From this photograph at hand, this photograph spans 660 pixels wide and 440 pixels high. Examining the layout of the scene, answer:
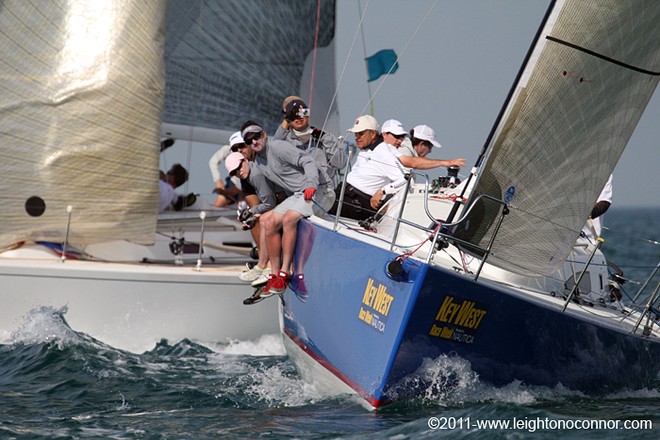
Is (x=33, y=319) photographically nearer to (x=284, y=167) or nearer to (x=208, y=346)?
(x=208, y=346)

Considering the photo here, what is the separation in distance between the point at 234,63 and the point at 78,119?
2680 millimetres

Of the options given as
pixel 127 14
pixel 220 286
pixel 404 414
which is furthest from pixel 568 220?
pixel 127 14

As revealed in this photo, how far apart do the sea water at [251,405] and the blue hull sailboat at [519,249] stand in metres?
0.11

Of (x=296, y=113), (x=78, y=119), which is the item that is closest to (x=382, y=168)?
(x=296, y=113)

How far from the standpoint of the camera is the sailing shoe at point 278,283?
719cm

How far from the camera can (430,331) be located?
5910 mm

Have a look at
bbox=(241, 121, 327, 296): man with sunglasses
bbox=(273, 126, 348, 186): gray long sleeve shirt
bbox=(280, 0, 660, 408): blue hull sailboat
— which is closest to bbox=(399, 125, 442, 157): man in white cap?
bbox=(273, 126, 348, 186): gray long sleeve shirt

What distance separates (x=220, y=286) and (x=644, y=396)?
3.73 meters

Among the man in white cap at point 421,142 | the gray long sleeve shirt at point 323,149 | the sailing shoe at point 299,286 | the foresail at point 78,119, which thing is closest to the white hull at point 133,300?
the foresail at point 78,119

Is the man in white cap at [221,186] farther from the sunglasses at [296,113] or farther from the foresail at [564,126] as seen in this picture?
the foresail at [564,126]

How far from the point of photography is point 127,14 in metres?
9.23

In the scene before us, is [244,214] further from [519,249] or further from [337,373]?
[519,249]

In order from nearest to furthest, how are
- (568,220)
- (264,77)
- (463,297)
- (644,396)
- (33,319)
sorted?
(463,297), (568,220), (644,396), (33,319), (264,77)

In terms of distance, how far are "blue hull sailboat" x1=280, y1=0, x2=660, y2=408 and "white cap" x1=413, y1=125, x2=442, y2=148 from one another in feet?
4.26
